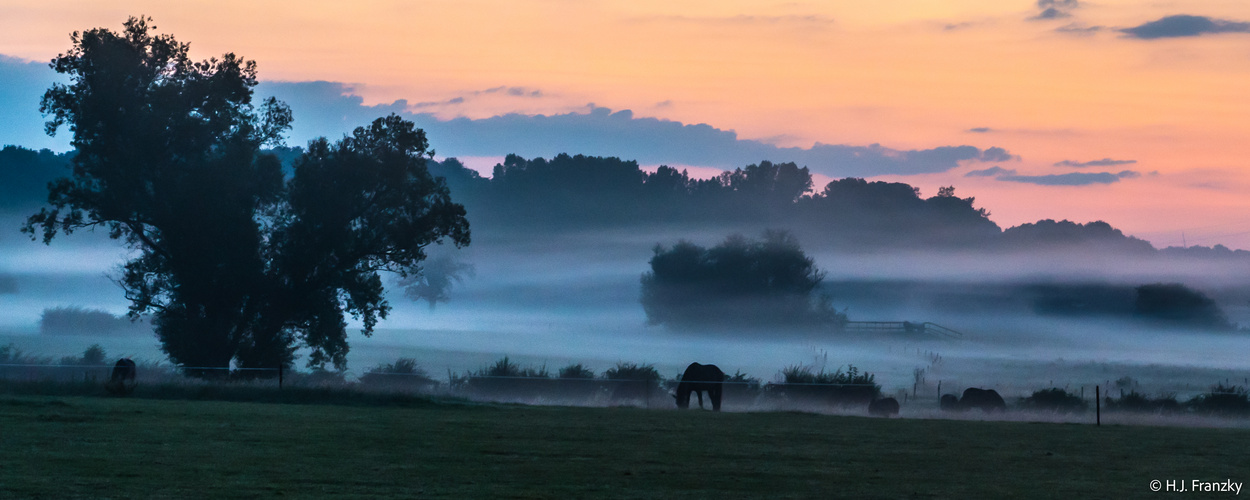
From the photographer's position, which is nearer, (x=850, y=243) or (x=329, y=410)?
(x=329, y=410)

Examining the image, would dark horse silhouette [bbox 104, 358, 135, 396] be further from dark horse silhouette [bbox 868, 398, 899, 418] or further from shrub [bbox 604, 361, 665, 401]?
dark horse silhouette [bbox 868, 398, 899, 418]

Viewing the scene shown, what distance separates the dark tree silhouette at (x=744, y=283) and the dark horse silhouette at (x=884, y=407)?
5134 cm

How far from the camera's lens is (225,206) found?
38625mm

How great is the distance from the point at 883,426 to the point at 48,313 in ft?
250

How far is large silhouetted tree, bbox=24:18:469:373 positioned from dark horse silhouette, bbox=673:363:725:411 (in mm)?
10692

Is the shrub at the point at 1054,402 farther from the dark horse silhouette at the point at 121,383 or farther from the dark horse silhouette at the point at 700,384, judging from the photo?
the dark horse silhouette at the point at 121,383

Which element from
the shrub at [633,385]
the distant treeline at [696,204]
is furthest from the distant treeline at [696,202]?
the shrub at [633,385]

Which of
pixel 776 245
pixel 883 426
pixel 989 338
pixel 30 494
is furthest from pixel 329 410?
pixel 989 338

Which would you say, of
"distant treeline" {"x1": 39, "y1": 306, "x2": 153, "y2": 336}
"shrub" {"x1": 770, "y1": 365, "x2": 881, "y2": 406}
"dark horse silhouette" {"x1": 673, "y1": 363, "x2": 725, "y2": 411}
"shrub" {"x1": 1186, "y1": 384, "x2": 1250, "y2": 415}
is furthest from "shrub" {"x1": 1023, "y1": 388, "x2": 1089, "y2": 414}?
"distant treeline" {"x1": 39, "y1": 306, "x2": 153, "y2": 336}

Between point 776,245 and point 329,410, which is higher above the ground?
point 776,245

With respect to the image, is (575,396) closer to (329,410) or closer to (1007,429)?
(329,410)

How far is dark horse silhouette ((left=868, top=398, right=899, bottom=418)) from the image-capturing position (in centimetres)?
3338

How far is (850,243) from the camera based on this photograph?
384 ft

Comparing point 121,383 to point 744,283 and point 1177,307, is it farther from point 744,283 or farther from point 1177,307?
point 1177,307
